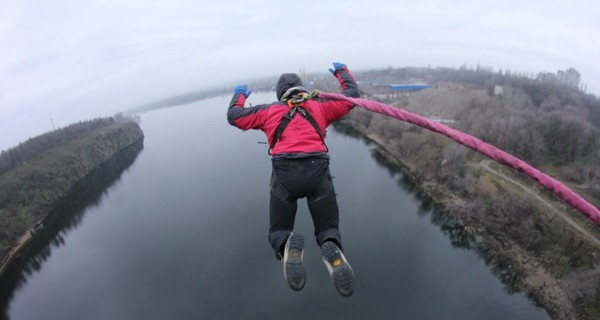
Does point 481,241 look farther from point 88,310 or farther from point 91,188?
point 91,188

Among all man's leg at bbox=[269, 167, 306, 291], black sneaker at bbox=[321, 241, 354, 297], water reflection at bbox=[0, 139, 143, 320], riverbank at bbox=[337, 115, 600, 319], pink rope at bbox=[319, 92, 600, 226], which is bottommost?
water reflection at bbox=[0, 139, 143, 320]

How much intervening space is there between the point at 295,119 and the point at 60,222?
24.2 m

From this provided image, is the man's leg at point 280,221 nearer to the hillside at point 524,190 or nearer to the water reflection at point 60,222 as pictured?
the hillside at point 524,190

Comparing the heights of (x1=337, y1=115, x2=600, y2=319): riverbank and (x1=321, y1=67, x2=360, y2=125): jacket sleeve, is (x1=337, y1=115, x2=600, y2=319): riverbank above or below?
below

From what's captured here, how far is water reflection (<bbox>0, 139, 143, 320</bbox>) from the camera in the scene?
14.8 metres

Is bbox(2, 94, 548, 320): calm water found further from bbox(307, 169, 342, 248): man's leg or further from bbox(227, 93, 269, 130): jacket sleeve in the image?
bbox(227, 93, 269, 130): jacket sleeve

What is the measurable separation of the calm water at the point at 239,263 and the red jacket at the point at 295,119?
9429 mm

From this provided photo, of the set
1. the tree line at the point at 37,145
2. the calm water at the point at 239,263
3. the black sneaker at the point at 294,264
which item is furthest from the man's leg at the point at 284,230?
the tree line at the point at 37,145

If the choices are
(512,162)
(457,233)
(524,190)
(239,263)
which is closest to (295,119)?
(512,162)

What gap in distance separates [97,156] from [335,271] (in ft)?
128

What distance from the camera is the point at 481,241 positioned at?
1317 cm

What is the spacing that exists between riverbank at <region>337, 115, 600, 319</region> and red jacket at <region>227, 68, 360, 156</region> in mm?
12101

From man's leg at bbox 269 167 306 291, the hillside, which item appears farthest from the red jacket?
the hillside

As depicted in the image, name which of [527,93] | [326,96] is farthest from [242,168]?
[527,93]
